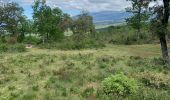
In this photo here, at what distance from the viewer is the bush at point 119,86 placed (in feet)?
46.3

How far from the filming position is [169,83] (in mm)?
17031

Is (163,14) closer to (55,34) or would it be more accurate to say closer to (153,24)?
(153,24)

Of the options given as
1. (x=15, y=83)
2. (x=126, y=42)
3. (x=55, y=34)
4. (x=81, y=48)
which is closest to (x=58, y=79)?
(x=15, y=83)

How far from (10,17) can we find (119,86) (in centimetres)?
6792

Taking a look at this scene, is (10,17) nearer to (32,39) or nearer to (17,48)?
(32,39)

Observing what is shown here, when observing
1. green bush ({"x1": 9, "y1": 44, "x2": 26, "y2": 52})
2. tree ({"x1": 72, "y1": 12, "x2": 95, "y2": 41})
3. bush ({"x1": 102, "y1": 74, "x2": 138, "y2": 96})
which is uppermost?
tree ({"x1": 72, "y1": 12, "x2": 95, "y2": 41})

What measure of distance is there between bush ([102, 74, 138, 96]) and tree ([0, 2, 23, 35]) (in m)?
65.9

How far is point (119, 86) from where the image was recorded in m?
14.1

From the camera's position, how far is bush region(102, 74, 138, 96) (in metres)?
14.1

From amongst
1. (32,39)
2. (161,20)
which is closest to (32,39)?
(32,39)

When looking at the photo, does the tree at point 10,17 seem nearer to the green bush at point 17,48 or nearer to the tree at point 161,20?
the green bush at point 17,48

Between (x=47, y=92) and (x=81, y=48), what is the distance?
35080 mm

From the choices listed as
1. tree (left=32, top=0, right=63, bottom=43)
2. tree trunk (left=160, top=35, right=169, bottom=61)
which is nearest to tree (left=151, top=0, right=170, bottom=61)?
tree trunk (left=160, top=35, right=169, bottom=61)

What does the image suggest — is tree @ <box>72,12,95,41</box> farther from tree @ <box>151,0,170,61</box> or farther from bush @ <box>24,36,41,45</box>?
tree @ <box>151,0,170,61</box>
